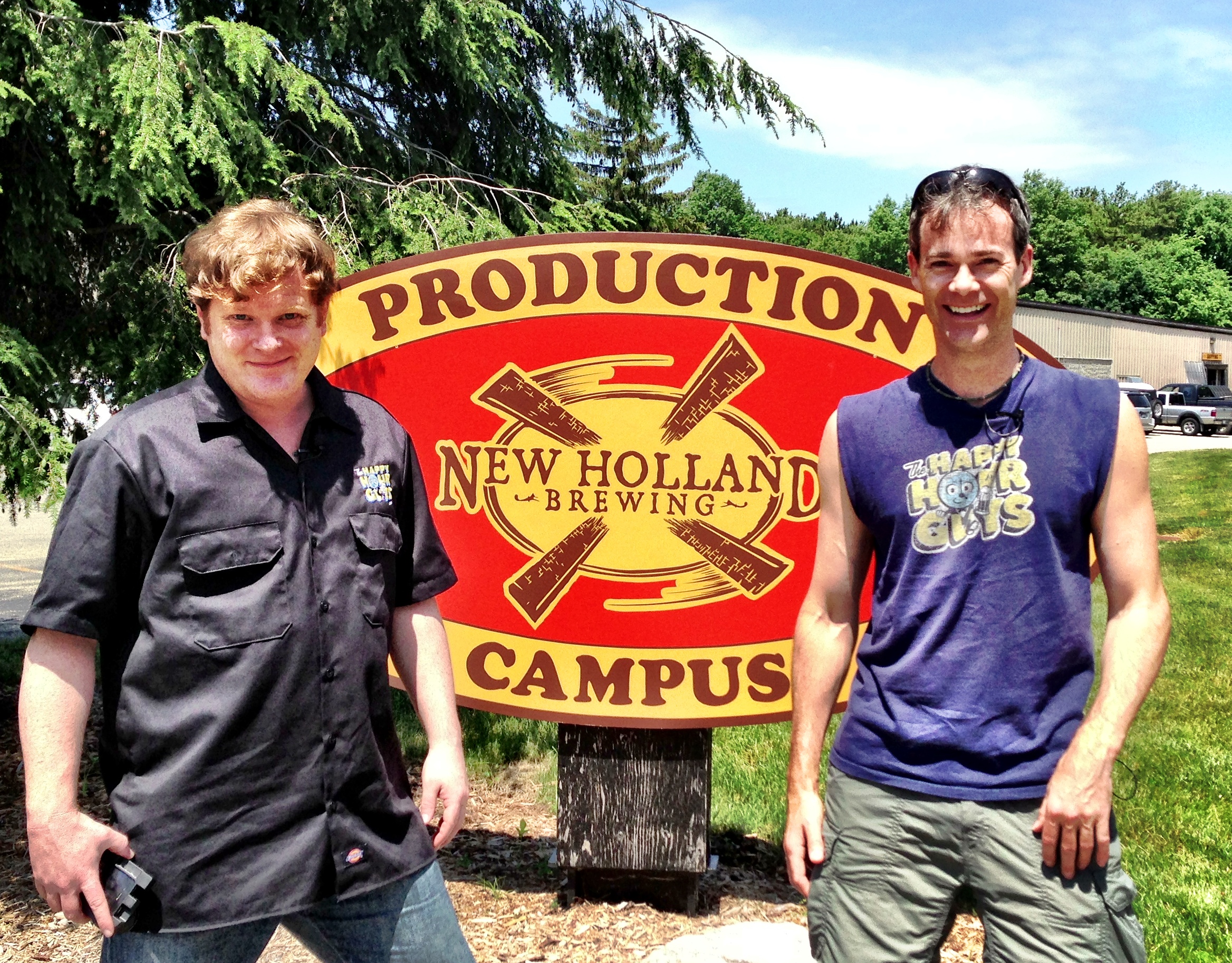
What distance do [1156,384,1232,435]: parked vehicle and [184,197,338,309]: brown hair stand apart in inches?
1345

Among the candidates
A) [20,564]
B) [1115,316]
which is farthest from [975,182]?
[1115,316]

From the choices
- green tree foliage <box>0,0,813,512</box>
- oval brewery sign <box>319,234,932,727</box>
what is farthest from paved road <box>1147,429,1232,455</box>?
oval brewery sign <box>319,234,932,727</box>

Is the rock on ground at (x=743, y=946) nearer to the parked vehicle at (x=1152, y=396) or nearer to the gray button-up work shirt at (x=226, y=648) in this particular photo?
the gray button-up work shirt at (x=226, y=648)

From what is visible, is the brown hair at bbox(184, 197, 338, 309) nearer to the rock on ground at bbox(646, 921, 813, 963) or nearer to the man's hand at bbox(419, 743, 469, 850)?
the man's hand at bbox(419, 743, 469, 850)

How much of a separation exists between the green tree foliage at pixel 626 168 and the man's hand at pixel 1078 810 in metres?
4.22

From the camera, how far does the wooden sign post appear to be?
3.48 meters

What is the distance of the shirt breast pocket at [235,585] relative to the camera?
1.65 metres

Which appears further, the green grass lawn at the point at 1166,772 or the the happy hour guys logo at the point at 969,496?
the green grass lawn at the point at 1166,772

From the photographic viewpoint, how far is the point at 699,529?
3.48 m

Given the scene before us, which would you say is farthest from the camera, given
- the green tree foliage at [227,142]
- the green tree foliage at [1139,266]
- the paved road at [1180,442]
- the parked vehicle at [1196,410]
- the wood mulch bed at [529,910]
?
the green tree foliage at [1139,266]

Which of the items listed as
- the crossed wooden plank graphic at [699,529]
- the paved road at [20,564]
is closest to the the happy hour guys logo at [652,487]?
the crossed wooden plank graphic at [699,529]

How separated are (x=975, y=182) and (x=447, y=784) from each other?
1338mm

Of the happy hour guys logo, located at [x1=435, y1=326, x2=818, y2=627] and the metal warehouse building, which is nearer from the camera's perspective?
the happy hour guys logo, located at [x1=435, y1=326, x2=818, y2=627]

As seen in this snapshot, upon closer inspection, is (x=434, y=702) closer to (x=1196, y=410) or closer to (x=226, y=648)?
(x=226, y=648)
